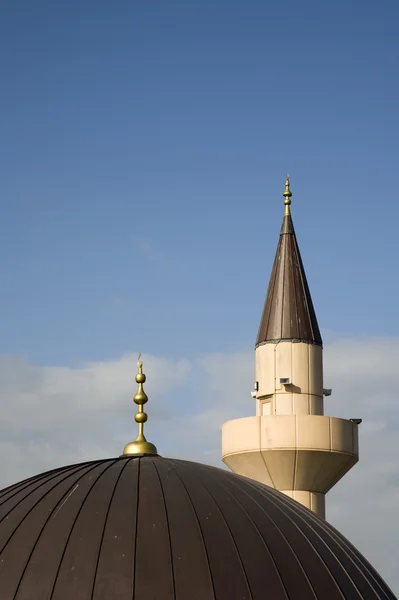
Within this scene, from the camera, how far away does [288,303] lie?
29.8m

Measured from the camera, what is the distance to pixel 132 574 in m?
14.8

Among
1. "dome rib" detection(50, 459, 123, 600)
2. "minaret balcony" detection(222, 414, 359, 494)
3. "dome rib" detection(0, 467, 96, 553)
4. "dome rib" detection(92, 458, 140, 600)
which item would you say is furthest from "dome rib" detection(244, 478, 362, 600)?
"minaret balcony" detection(222, 414, 359, 494)

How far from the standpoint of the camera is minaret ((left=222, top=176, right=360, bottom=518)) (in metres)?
28.3

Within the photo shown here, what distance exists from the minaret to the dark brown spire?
23 mm

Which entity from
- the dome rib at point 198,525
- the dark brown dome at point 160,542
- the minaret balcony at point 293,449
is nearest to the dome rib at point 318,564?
the dark brown dome at point 160,542

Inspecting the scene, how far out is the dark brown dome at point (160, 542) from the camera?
14.8 metres

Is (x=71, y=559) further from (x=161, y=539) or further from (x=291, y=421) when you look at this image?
(x=291, y=421)

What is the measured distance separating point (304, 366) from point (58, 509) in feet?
45.5

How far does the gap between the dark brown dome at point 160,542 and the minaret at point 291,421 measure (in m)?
10.7

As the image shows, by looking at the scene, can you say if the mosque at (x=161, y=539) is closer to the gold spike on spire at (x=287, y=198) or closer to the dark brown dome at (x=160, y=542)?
the dark brown dome at (x=160, y=542)

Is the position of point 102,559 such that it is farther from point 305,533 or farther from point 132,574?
point 305,533

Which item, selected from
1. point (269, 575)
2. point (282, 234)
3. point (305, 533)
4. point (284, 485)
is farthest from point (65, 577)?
point (282, 234)

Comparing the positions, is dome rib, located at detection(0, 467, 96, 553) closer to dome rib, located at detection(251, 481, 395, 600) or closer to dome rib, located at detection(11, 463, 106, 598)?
dome rib, located at detection(11, 463, 106, 598)

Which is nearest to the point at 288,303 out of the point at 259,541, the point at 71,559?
the point at 259,541
